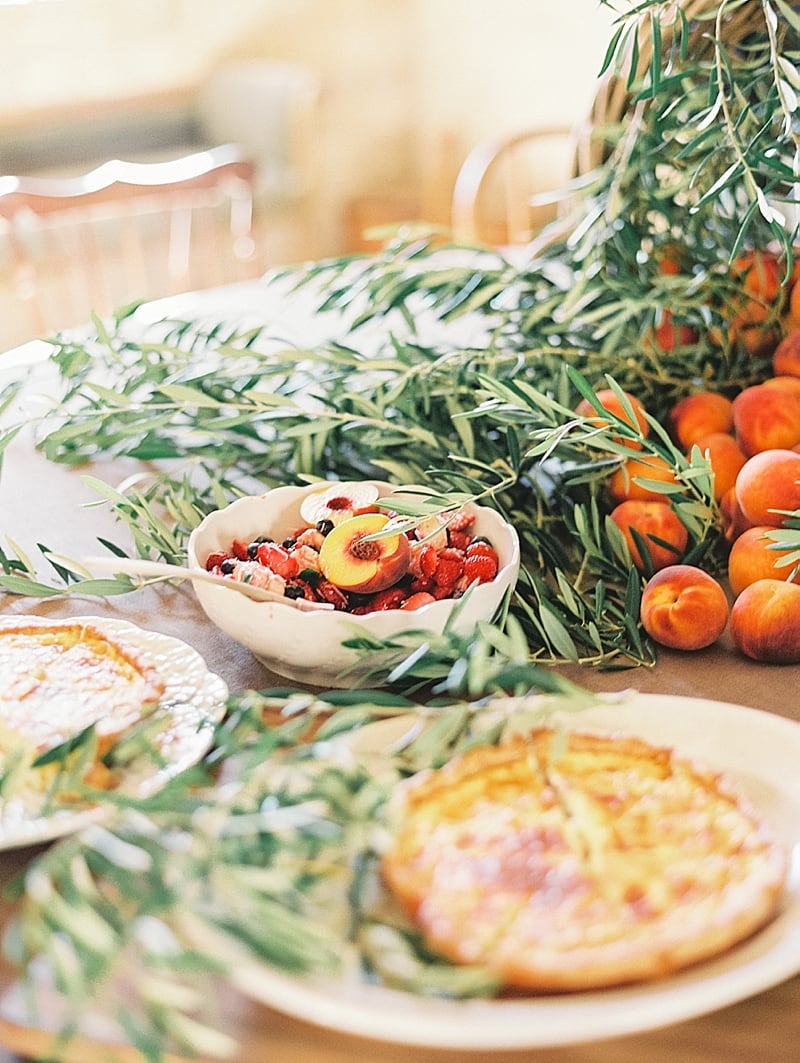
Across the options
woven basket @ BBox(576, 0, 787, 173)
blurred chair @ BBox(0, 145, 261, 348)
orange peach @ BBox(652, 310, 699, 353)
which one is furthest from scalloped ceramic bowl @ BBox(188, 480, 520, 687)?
blurred chair @ BBox(0, 145, 261, 348)

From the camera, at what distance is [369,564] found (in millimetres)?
863

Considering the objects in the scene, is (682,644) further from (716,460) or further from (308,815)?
(308,815)

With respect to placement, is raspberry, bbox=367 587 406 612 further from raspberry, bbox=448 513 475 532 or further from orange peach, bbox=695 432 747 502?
orange peach, bbox=695 432 747 502

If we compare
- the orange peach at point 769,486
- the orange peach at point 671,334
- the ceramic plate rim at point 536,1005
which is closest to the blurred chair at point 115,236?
the orange peach at point 671,334

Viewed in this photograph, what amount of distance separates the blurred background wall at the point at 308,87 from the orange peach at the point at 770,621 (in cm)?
365

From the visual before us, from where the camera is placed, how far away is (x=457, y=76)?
4.95 meters

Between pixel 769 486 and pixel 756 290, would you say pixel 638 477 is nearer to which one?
pixel 769 486

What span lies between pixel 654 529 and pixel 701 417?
0.50 ft

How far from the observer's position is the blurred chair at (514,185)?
248cm

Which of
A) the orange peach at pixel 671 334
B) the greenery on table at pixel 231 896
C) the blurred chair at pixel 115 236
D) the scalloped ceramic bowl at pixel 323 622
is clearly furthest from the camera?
the blurred chair at pixel 115 236

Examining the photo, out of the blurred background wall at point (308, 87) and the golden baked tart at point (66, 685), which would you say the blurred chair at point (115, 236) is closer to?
the blurred background wall at point (308, 87)

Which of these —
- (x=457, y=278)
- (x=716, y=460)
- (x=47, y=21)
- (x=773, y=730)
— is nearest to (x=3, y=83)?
(x=47, y=21)

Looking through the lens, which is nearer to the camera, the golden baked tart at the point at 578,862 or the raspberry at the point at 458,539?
the golden baked tart at the point at 578,862

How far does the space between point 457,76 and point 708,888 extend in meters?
4.80
